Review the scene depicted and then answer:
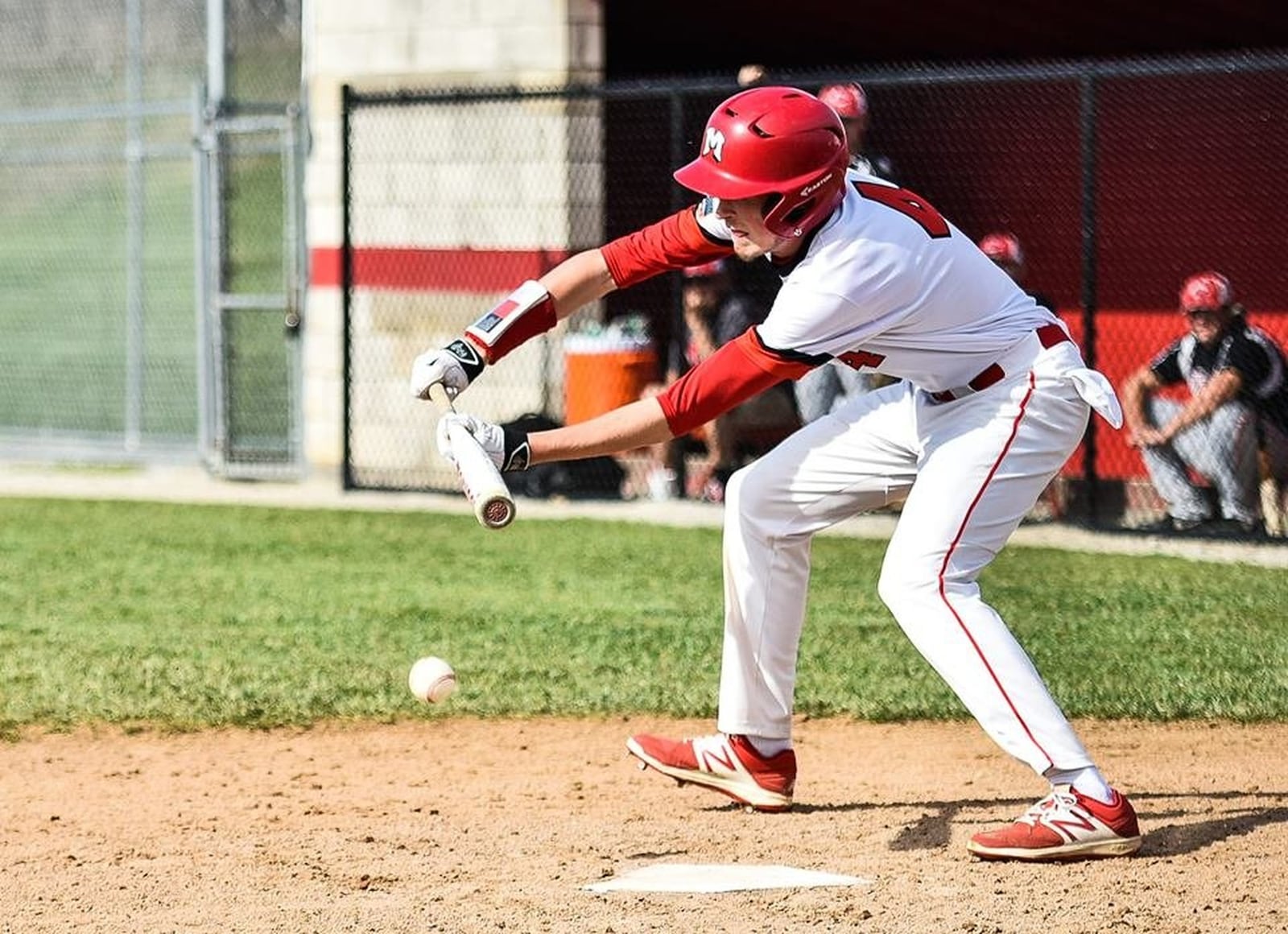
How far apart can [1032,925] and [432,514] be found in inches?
304

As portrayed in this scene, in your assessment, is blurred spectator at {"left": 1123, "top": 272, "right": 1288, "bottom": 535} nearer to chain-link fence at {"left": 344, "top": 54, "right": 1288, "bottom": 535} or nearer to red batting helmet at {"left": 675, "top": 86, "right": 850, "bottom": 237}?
chain-link fence at {"left": 344, "top": 54, "right": 1288, "bottom": 535}

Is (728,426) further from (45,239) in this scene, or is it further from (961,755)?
(45,239)

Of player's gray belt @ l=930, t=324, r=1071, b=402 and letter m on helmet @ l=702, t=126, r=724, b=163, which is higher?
letter m on helmet @ l=702, t=126, r=724, b=163

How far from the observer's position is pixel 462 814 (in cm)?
555

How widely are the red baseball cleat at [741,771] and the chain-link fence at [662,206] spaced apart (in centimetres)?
638

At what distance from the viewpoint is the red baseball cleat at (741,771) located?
552 cm

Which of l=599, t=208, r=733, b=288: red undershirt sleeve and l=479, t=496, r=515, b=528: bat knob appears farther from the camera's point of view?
l=599, t=208, r=733, b=288: red undershirt sleeve

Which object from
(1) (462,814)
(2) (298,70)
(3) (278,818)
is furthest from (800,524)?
(2) (298,70)

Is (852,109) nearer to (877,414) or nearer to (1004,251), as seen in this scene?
(1004,251)

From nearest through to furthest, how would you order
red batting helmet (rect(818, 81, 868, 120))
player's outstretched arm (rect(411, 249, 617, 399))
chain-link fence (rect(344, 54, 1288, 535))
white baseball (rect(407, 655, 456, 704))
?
player's outstretched arm (rect(411, 249, 617, 399)), white baseball (rect(407, 655, 456, 704)), red batting helmet (rect(818, 81, 868, 120)), chain-link fence (rect(344, 54, 1288, 535))

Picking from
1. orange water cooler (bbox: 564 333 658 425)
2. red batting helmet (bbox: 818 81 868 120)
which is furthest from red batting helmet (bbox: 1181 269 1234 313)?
orange water cooler (bbox: 564 333 658 425)

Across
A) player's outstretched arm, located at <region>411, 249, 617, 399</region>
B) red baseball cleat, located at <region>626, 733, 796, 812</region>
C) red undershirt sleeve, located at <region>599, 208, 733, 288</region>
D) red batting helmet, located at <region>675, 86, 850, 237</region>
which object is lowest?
red baseball cleat, located at <region>626, 733, 796, 812</region>

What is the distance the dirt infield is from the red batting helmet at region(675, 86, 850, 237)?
1.64 m

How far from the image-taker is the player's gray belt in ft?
16.8
